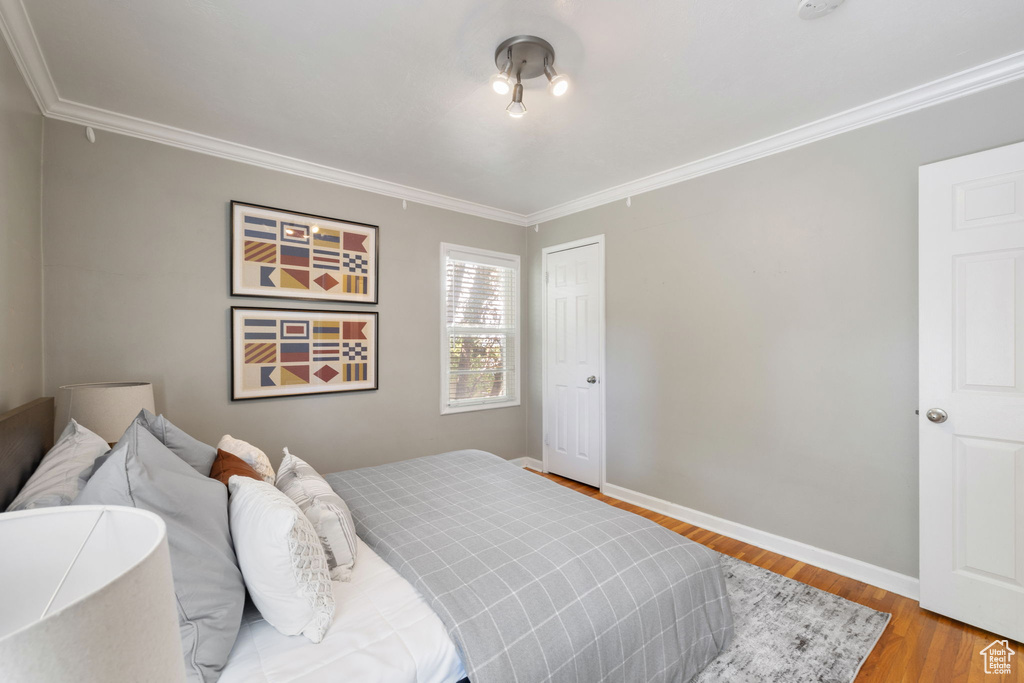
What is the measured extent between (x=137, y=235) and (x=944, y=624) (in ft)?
15.5

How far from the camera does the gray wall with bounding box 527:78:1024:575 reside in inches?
90.9

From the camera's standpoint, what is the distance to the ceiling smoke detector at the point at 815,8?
163 centimetres

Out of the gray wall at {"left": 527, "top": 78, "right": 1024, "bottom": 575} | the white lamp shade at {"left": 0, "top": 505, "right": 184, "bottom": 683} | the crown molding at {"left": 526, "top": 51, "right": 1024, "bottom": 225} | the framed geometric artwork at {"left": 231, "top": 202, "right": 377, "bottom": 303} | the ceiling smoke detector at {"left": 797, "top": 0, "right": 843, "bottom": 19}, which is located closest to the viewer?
the white lamp shade at {"left": 0, "top": 505, "right": 184, "bottom": 683}

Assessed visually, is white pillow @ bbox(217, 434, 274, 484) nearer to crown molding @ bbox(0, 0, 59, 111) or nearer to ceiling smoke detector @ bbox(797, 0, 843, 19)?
crown molding @ bbox(0, 0, 59, 111)

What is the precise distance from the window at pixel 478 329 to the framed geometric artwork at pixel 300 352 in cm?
74

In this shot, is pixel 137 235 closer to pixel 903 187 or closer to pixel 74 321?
pixel 74 321

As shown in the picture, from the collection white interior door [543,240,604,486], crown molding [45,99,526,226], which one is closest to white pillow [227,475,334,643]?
crown molding [45,99,526,226]

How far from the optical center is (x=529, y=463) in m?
4.51

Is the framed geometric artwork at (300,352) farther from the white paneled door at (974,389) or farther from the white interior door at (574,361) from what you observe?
the white paneled door at (974,389)

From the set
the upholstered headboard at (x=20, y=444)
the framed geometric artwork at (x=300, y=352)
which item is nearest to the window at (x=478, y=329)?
the framed geometric artwork at (x=300, y=352)

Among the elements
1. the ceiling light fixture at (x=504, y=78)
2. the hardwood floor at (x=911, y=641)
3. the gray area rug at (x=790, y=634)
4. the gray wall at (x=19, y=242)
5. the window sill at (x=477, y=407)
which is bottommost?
the hardwood floor at (x=911, y=641)

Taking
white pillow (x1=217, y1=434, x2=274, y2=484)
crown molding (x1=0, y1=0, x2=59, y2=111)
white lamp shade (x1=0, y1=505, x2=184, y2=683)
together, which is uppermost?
crown molding (x1=0, y1=0, x2=59, y2=111)

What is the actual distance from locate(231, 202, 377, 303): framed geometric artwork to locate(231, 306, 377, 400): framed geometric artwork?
15 cm

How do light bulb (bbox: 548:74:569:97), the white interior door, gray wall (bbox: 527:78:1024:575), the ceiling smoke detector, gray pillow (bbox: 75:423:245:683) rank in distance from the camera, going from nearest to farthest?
1. gray pillow (bbox: 75:423:245:683)
2. the ceiling smoke detector
3. light bulb (bbox: 548:74:569:97)
4. gray wall (bbox: 527:78:1024:575)
5. the white interior door
